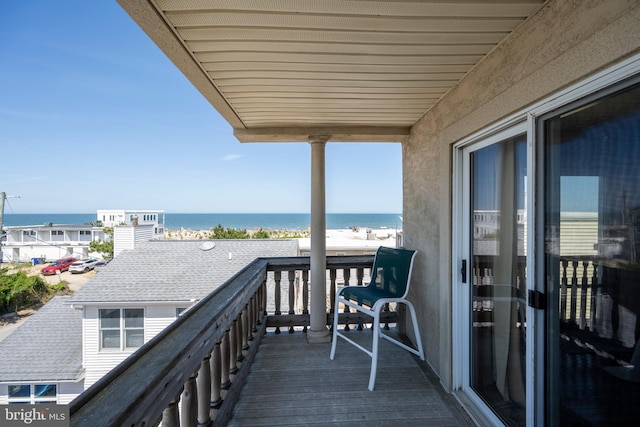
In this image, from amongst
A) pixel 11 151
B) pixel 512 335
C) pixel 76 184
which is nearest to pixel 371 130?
pixel 512 335

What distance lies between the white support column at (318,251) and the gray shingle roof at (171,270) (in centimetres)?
380

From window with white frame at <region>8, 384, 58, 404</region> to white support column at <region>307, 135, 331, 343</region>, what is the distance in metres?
6.20

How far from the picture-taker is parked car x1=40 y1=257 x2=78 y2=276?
57.3ft

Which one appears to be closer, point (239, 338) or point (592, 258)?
point (592, 258)

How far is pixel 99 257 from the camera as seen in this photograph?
22984 millimetres

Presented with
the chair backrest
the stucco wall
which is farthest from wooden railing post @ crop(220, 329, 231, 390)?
the stucco wall

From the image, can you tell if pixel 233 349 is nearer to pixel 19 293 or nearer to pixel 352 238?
pixel 19 293

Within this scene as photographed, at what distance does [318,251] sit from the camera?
3025 millimetres

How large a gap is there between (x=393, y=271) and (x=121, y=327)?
590 centimetres

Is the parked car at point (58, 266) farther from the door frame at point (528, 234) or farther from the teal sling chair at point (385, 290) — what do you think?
the door frame at point (528, 234)

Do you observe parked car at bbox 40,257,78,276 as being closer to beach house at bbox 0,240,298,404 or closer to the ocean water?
beach house at bbox 0,240,298,404

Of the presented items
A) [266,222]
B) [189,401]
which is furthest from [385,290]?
[266,222]

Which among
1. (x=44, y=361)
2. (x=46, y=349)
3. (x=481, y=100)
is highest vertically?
(x=481, y=100)

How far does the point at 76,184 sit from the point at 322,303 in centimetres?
4846
